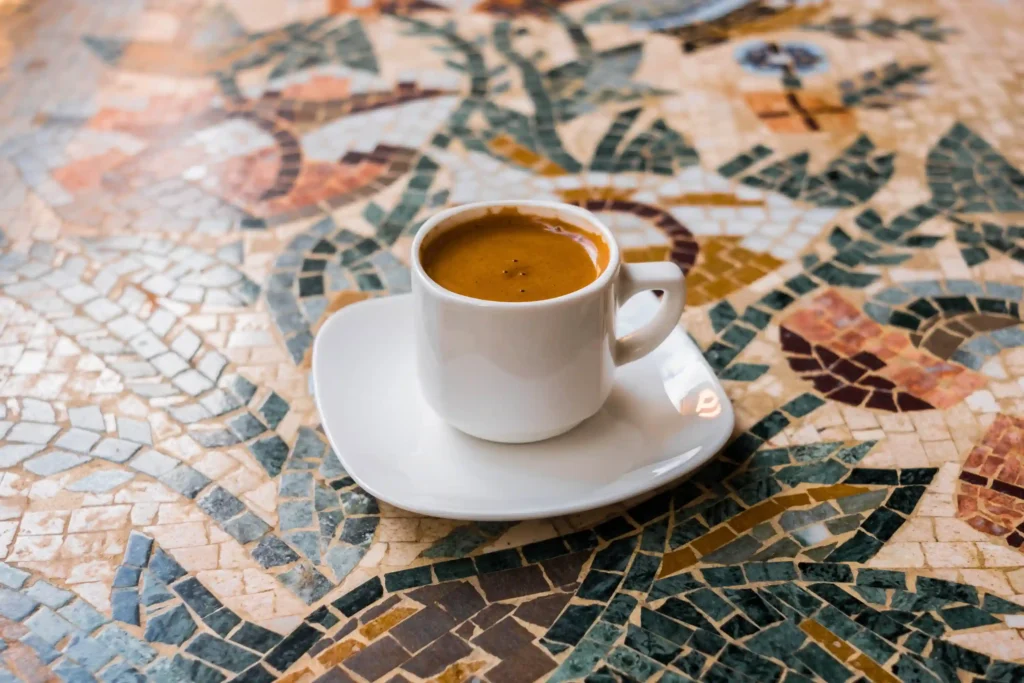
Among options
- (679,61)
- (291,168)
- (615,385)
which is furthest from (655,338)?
(679,61)

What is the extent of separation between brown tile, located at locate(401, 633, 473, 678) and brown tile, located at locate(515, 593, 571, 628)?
3 centimetres

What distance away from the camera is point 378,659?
0.46 metres

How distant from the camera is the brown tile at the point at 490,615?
18.7 inches

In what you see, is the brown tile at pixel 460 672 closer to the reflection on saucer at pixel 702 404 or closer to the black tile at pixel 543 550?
the black tile at pixel 543 550

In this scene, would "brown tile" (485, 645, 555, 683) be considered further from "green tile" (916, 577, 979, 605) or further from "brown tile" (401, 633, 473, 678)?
"green tile" (916, 577, 979, 605)

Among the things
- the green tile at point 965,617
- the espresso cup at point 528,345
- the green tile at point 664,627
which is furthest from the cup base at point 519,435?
the green tile at point 965,617

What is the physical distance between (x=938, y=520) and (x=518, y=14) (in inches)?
30.7

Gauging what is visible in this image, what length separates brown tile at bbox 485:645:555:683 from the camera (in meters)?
0.45

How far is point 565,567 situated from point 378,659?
0.11m

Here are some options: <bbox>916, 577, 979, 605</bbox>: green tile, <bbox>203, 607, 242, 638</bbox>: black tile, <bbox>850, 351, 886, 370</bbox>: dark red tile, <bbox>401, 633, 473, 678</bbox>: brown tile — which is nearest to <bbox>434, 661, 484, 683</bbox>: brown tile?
<bbox>401, 633, 473, 678</bbox>: brown tile

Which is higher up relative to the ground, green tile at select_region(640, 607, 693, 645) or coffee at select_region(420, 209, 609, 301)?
coffee at select_region(420, 209, 609, 301)

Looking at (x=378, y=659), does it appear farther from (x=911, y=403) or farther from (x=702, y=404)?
(x=911, y=403)

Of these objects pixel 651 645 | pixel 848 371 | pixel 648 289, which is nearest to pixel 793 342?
pixel 848 371

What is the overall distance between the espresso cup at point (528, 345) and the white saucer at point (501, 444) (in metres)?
0.02
